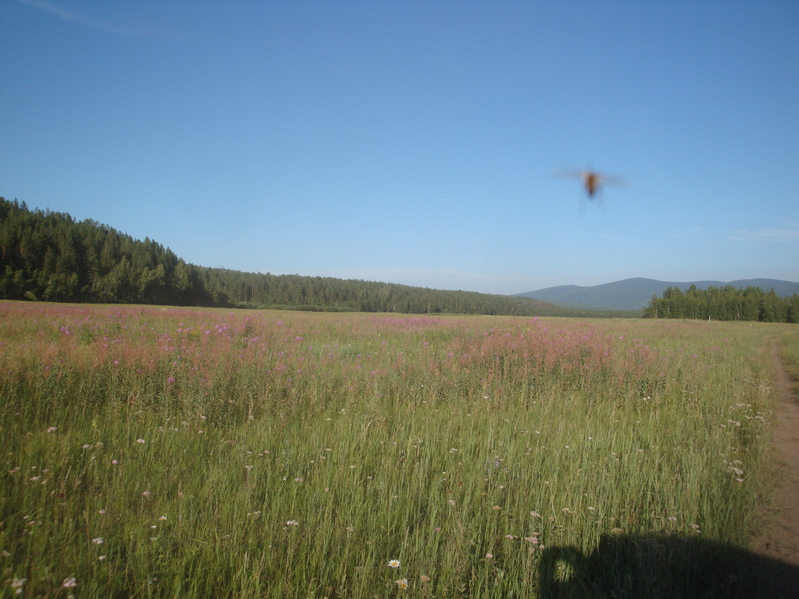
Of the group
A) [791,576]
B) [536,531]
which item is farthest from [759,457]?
[536,531]

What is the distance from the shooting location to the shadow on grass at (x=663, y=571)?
2381mm

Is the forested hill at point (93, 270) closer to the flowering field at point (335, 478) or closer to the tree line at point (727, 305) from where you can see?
the flowering field at point (335, 478)

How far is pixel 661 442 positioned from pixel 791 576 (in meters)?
2.06

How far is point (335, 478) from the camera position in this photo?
3.24m

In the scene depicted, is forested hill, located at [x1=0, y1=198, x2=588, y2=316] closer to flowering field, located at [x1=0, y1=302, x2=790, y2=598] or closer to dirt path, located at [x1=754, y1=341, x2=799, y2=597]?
flowering field, located at [x1=0, y1=302, x2=790, y2=598]

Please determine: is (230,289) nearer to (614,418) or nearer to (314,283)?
(314,283)

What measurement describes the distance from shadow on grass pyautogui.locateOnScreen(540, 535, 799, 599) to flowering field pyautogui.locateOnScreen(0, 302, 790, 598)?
32 mm

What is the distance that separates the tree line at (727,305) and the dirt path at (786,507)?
9677 cm

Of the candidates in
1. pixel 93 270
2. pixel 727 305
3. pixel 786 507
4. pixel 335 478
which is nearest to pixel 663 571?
pixel 786 507

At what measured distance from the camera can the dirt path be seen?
9.15 ft

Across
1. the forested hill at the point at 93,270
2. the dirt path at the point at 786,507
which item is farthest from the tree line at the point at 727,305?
the dirt path at the point at 786,507

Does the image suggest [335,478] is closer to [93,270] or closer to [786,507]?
[786,507]

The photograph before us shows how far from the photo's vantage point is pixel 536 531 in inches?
109

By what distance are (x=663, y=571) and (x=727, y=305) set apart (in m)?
112
